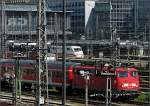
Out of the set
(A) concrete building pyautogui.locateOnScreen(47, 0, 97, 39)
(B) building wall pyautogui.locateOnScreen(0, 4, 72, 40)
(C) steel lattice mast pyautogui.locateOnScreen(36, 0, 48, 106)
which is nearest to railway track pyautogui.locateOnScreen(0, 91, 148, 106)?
(C) steel lattice mast pyautogui.locateOnScreen(36, 0, 48, 106)

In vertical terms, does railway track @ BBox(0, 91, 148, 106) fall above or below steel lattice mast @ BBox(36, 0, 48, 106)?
below

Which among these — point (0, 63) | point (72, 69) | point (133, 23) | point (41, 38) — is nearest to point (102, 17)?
point (133, 23)

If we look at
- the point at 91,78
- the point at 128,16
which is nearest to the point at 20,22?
the point at 128,16

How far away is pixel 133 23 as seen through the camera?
74.3 metres

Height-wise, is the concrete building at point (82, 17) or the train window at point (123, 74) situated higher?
the concrete building at point (82, 17)

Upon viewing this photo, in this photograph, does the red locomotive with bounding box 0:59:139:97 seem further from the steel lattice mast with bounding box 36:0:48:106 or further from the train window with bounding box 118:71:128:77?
the steel lattice mast with bounding box 36:0:48:106

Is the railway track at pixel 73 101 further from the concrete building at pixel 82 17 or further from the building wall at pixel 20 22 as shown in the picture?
the concrete building at pixel 82 17

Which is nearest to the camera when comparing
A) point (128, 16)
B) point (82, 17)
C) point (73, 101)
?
point (73, 101)

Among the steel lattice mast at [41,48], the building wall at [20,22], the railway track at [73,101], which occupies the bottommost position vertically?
the railway track at [73,101]

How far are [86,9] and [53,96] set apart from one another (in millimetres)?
50252

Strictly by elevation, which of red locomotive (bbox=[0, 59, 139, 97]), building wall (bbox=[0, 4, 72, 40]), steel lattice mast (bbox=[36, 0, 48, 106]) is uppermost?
building wall (bbox=[0, 4, 72, 40])

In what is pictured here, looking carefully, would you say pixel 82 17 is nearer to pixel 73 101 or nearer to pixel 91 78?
pixel 91 78

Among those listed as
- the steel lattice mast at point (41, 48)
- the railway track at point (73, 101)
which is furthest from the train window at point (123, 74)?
the steel lattice mast at point (41, 48)

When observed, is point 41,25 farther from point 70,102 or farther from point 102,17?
point 102,17
